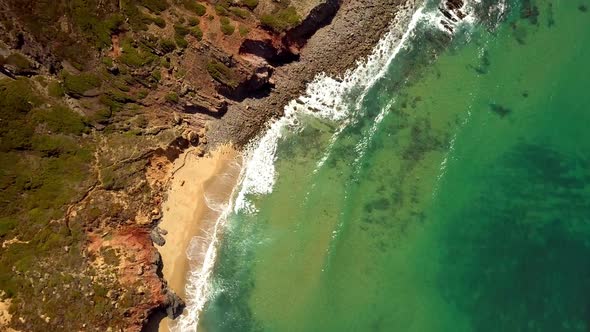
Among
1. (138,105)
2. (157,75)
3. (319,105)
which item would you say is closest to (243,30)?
(157,75)

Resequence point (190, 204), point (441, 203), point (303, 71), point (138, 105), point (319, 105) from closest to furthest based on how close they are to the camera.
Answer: point (138, 105), point (441, 203), point (190, 204), point (303, 71), point (319, 105)

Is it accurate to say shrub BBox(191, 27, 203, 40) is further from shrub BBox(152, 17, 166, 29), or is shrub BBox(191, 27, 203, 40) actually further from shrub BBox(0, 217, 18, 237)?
shrub BBox(0, 217, 18, 237)

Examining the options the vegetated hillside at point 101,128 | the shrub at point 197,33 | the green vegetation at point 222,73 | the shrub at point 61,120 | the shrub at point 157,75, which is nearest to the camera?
the vegetated hillside at point 101,128

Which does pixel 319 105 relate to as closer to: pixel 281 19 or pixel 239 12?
pixel 281 19

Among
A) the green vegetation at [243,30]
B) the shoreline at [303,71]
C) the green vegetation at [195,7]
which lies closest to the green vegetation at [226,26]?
the green vegetation at [243,30]

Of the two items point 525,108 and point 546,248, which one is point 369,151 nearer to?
point 525,108

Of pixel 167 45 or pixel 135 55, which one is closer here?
pixel 135 55

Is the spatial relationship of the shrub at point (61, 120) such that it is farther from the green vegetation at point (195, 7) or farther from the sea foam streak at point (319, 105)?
the sea foam streak at point (319, 105)
